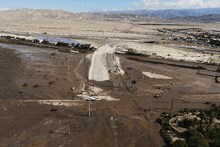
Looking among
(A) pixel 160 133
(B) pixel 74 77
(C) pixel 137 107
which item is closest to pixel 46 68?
(B) pixel 74 77

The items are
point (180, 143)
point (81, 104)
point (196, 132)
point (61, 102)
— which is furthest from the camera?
point (61, 102)

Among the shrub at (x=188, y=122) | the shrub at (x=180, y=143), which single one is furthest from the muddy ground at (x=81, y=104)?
the shrub at (x=188, y=122)

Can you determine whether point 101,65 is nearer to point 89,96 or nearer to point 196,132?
point 89,96

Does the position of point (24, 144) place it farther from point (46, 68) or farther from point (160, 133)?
point (46, 68)

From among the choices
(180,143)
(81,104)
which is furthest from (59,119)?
(180,143)

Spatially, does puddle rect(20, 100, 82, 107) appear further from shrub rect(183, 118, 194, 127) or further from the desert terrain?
shrub rect(183, 118, 194, 127)

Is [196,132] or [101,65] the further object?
[101,65]
